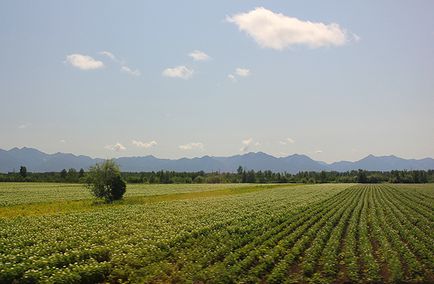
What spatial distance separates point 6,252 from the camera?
20.0 metres

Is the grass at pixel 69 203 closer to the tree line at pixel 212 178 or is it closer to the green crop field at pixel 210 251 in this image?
the green crop field at pixel 210 251

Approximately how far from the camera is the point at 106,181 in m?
59.0

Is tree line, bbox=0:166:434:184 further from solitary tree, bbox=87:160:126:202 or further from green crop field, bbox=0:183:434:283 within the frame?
green crop field, bbox=0:183:434:283

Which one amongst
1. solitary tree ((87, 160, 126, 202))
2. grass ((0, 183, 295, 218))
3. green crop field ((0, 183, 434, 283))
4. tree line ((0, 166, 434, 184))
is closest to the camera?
green crop field ((0, 183, 434, 283))

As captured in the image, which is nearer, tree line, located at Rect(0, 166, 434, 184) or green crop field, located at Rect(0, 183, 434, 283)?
green crop field, located at Rect(0, 183, 434, 283)

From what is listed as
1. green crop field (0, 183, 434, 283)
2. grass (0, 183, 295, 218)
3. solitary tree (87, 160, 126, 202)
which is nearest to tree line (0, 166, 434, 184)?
grass (0, 183, 295, 218)

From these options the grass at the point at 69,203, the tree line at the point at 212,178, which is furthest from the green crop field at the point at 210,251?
the tree line at the point at 212,178

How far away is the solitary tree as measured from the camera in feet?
193

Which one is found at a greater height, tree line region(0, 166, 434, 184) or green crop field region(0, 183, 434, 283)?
tree line region(0, 166, 434, 184)

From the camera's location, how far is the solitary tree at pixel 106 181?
58906 mm

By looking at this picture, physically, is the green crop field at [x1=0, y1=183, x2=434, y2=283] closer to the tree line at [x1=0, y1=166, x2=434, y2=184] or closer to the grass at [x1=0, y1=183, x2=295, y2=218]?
the grass at [x1=0, y1=183, x2=295, y2=218]

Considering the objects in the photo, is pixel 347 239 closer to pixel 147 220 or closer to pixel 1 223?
pixel 147 220

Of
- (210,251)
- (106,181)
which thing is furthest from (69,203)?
(210,251)

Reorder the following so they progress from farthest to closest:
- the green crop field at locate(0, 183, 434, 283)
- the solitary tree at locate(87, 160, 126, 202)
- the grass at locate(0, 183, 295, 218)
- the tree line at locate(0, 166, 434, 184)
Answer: the tree line at locate(0, 166, 434, 184) < the solitary tree at locate(87, 160, 126, 202) < the grass at locate(0, 183, 295, 218) < the green crop field at locate(0, 183, 434, 283)
